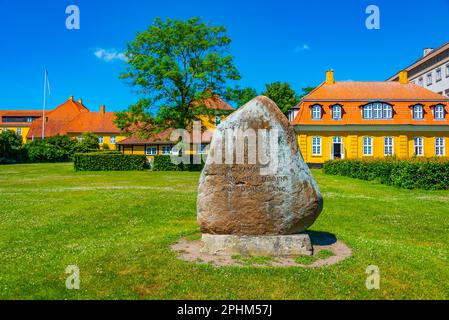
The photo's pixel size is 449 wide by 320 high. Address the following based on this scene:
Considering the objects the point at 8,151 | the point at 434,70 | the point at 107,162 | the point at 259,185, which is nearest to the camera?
the point at 259,185

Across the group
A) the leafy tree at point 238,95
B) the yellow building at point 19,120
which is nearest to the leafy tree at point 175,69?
the leafy tree at point 238,95

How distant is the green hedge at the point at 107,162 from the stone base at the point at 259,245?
2887 cm

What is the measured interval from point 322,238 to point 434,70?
54304mm

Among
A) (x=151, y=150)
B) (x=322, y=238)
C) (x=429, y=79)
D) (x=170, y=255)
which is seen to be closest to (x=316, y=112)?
(x=151, y=150)

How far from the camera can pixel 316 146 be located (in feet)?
135

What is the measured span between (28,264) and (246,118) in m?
5.12

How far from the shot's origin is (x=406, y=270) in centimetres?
668

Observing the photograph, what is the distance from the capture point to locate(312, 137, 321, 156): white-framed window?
1623 inches

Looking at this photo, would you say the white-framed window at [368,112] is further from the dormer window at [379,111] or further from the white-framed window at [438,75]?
the white-framed window at [438,75]

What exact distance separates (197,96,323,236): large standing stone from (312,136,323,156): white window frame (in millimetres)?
35043

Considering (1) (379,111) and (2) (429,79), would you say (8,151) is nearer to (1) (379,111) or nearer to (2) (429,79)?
(1) (379,111)

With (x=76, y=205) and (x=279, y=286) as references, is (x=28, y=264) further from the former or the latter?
(x=76, y=205)

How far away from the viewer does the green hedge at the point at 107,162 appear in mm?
34031
